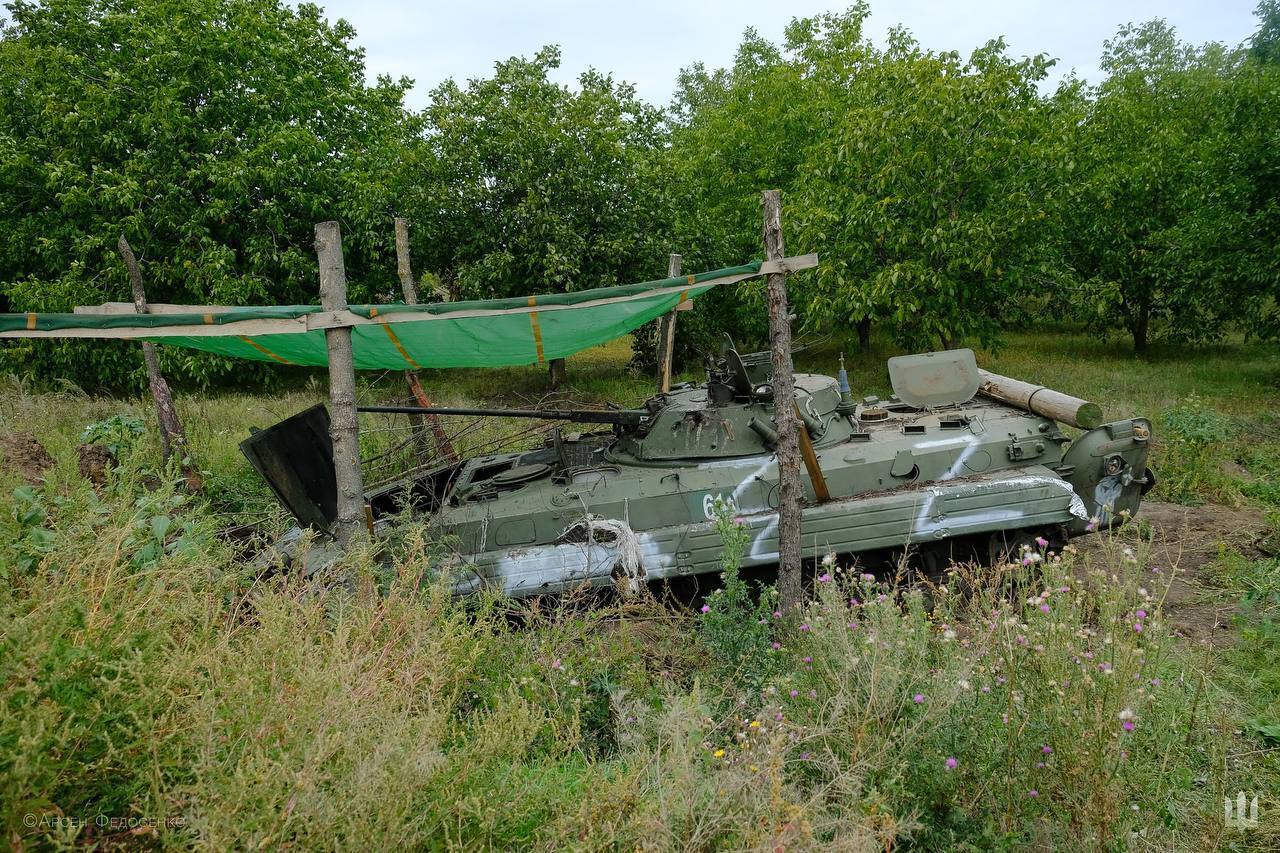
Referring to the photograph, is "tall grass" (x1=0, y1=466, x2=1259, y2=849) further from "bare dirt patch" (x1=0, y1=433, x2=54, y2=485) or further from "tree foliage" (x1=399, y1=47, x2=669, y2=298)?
"tree foliage" (x1=399, y1=47, x2=669, y2=298)

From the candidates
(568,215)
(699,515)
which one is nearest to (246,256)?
(568,215)

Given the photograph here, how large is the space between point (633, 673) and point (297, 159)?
14.2 m

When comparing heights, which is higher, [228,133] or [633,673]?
[228,133]

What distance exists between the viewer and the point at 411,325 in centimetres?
509

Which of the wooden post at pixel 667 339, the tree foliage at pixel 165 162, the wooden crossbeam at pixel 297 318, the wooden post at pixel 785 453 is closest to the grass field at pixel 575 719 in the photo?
the wooden post at pixel 785 453

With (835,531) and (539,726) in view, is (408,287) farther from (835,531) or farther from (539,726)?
(539,726)

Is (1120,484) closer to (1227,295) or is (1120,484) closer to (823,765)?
(823,765)

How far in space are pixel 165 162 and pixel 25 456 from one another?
9806 millimetres

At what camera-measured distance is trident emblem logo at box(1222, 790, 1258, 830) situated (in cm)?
315

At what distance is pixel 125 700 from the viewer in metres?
2.57

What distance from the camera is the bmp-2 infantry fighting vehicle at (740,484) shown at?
6082 millimetres

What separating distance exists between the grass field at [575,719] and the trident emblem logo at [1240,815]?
0.07 m

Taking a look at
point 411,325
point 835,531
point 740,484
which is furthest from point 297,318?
point 835,531

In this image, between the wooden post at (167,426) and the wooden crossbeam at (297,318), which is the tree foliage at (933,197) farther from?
the wooden post at (167,426)
